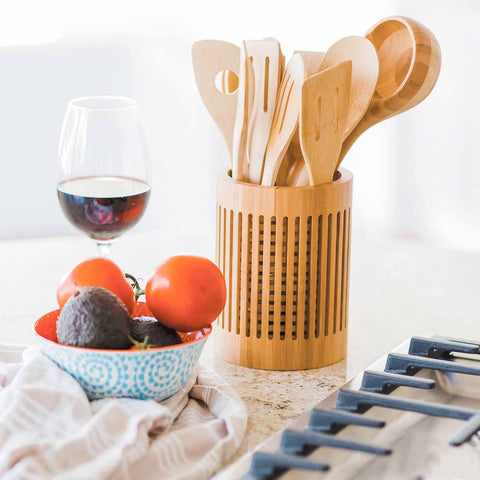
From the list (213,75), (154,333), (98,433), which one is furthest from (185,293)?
(213,75)

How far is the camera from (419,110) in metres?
1.79

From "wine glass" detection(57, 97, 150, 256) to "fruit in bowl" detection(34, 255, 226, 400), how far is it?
10 centimetres

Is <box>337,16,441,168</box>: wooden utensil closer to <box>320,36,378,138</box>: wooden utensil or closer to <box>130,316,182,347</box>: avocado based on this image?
<box>320,36,378,138</box>: wooden utensil

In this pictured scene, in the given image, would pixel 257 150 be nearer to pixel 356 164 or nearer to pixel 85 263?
pixel 85 263

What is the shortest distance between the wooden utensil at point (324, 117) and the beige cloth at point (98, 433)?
289mm

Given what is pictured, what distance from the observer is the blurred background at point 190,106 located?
1.77 meters

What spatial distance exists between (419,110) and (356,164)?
175 millimetres

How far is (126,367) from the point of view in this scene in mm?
889

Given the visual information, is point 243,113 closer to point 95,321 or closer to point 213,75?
point 213,75

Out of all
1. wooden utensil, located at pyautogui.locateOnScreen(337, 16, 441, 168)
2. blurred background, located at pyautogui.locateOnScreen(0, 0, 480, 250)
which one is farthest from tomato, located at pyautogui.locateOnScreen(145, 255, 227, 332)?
blurred background, located at pyautogui.locateOnScreen(0, 0, 480, 250)

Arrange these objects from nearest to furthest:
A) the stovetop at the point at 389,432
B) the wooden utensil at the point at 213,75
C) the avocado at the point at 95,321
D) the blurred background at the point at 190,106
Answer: the stovetop at the point at 389,432 < the avocado at the point at 95,321 < the wooden utensil at the point at 213,75 < the blurred background at the point at 190,106

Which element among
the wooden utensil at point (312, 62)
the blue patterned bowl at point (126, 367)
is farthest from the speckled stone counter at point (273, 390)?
the wooden utensil at point (312, 62)

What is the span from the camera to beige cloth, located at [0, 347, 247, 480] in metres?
0.79

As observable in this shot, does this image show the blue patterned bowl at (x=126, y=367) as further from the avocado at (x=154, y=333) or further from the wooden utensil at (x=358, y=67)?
the wooden utensil at (x=358, y=67)
